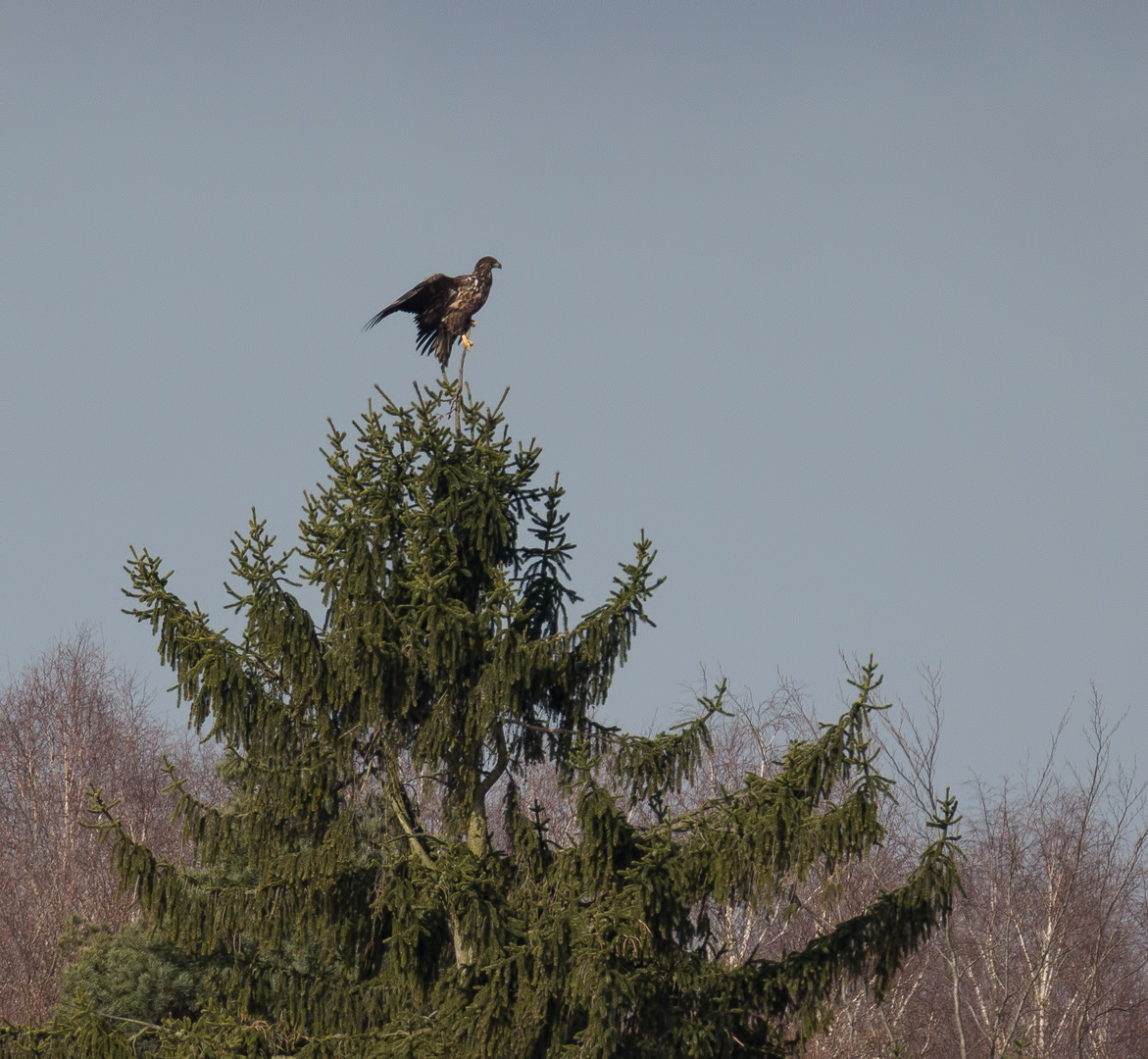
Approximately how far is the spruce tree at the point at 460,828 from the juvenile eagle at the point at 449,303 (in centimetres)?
69

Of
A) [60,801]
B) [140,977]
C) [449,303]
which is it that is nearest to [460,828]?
[449,303]

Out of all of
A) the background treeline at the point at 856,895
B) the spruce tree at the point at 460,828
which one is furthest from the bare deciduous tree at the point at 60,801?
the spruce tree at the point at 460,828

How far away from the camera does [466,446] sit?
29.8ft

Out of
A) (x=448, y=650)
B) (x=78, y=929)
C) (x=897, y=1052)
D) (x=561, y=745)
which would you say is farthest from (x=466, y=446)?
(x=78, y=929)

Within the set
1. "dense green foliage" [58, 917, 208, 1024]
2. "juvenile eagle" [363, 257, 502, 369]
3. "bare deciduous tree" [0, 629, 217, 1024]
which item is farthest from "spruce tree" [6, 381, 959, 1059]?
"bare deciduous tree" [0, 629, 217, 1024]

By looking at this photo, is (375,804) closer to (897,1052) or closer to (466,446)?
(466,446)

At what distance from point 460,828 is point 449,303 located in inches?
145

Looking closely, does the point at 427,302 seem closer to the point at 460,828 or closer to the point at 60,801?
the point at 460,828

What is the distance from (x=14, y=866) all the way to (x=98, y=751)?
13.6ft

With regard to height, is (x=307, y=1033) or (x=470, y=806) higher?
(x=470, y=806)

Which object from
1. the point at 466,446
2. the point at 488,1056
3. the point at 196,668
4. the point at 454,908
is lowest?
the point at 488,1056

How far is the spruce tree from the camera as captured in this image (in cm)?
753

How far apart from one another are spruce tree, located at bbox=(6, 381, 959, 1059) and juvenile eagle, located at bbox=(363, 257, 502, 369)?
688mm

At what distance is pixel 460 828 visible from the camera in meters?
8.66
